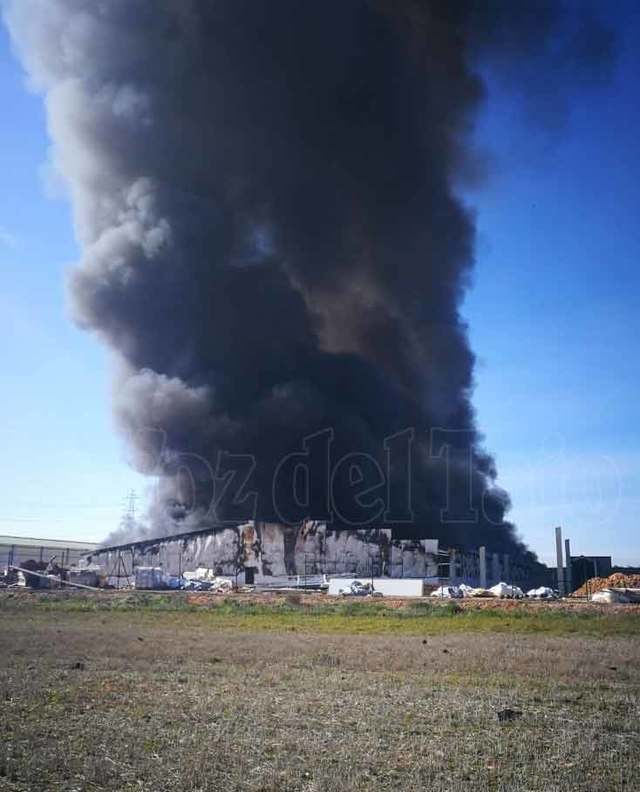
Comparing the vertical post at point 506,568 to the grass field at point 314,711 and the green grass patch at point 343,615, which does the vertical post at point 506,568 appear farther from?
the grass field at point 314,711

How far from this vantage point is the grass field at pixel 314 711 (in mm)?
6863

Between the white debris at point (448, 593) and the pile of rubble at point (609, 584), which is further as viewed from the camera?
the pile of rubble at point (609, 584)

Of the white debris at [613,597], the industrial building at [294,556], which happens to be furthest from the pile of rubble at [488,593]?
the industrial building at [294,556]

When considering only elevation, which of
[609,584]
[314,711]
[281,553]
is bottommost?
[314,711]

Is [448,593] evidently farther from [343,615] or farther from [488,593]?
[343,615]

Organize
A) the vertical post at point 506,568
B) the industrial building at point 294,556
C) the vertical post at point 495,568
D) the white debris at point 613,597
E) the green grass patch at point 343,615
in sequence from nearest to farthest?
the green grass patch at point 343,615 < the white debris at point 613,597 < the industrial building at point 294,556 < the vertical post at point 495,568 < the vertical post at point 506,568

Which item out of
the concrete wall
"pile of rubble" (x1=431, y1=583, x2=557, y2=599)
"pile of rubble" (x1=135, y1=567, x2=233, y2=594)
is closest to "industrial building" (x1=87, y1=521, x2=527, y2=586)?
the concrete wall

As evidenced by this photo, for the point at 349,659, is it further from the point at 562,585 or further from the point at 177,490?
the point at 177,490

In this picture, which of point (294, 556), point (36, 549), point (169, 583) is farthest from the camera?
point (36, 549)

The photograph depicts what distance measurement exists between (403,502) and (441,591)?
20.9 meters

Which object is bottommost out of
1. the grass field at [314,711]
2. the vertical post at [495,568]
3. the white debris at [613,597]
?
the grass field at [314,711]

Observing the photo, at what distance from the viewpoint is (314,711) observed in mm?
9438

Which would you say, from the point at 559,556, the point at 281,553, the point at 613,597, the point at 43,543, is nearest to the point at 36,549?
the point at 43,543

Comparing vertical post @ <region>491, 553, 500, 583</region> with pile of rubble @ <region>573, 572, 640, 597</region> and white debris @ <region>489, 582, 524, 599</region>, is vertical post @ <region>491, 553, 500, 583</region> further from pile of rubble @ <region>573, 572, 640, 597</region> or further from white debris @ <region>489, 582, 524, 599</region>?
white debris @ <region>489, 582, 524, 599</region>
